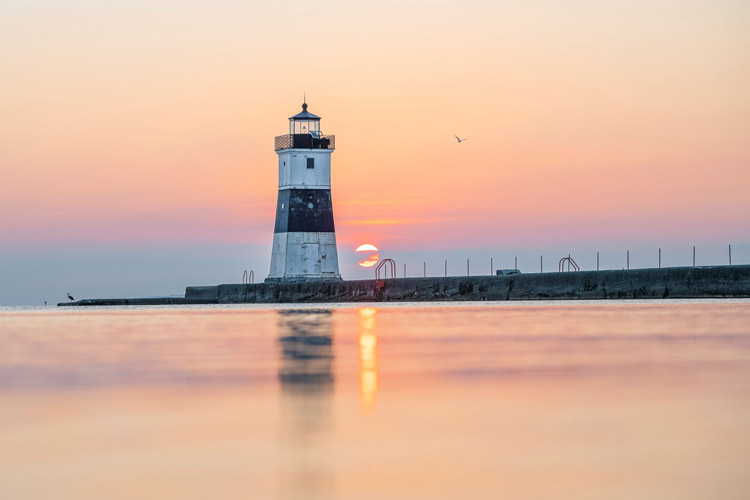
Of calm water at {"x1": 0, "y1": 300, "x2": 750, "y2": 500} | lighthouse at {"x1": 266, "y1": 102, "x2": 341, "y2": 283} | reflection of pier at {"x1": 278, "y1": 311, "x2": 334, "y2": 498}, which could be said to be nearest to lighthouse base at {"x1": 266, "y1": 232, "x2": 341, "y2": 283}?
lighthouse at {"x1": 266, "y1": 102, "x2": 341, "y2": 283}

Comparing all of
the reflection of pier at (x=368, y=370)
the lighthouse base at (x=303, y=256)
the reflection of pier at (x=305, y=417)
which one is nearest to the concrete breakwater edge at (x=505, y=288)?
the lighthouse base at (x=303, y=256)

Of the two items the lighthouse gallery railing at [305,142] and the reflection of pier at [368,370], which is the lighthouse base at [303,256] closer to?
the lighthouse gallery railing at [305,142]

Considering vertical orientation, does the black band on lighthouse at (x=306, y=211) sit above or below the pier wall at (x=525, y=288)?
above

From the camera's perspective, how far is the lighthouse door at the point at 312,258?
4459 cm

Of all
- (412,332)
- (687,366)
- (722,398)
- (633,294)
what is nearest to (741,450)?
(722,398)

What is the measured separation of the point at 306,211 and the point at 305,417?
119 feet

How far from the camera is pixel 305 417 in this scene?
A: 8289mm

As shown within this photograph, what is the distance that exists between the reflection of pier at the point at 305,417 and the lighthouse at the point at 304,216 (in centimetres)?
2767

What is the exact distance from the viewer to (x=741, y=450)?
653 centimetres

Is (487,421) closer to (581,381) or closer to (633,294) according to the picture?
(581,381)

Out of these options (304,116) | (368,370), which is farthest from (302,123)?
(368,370)

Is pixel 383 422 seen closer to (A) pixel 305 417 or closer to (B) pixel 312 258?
(A) pixel 305 417

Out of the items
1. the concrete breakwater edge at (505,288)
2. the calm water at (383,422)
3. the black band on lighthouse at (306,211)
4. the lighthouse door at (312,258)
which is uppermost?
the black band on lighthouse at (306,211)

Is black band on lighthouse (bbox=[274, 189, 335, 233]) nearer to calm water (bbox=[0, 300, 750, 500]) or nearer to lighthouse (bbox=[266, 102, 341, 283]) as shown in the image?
lighthouse (bbox=[266, 102, 341, 283])
